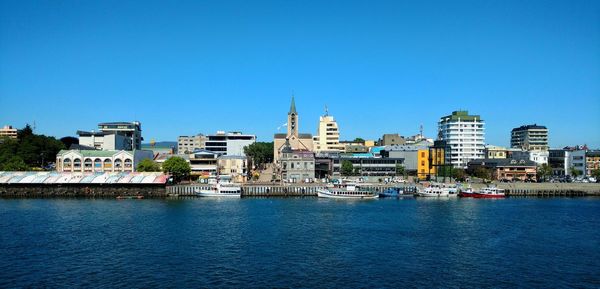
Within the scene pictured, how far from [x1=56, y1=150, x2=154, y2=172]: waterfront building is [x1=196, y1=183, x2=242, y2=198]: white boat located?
19964 millimetres

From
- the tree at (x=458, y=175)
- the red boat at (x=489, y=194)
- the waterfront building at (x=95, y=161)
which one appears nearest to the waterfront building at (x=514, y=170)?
the tree at (x=458, y=175)

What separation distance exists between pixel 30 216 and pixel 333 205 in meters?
30.4

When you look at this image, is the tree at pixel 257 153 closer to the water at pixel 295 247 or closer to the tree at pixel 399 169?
the tree at pixel 399 169

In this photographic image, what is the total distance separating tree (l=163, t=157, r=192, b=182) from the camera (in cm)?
7725

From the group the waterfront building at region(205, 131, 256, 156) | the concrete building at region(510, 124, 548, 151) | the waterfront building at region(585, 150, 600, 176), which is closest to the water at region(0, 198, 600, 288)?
the waterfront building at region(585, 150, 600, 176)

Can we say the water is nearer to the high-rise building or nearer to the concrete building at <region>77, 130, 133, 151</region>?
the concrete building at <region>77, 130, 133, 151</region>

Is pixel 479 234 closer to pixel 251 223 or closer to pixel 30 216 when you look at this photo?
pixel 251 223

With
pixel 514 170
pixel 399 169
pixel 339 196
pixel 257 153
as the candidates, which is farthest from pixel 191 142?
pixel 514 170

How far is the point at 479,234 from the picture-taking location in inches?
1506

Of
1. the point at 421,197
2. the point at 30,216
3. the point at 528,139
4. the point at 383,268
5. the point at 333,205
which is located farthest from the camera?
the point at 528,139

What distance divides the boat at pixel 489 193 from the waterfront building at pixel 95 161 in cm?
5296

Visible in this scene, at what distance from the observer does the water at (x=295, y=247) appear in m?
25.8

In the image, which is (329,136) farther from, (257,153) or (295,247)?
(295,247)

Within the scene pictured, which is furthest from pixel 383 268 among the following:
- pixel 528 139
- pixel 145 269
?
pixel 528 139
